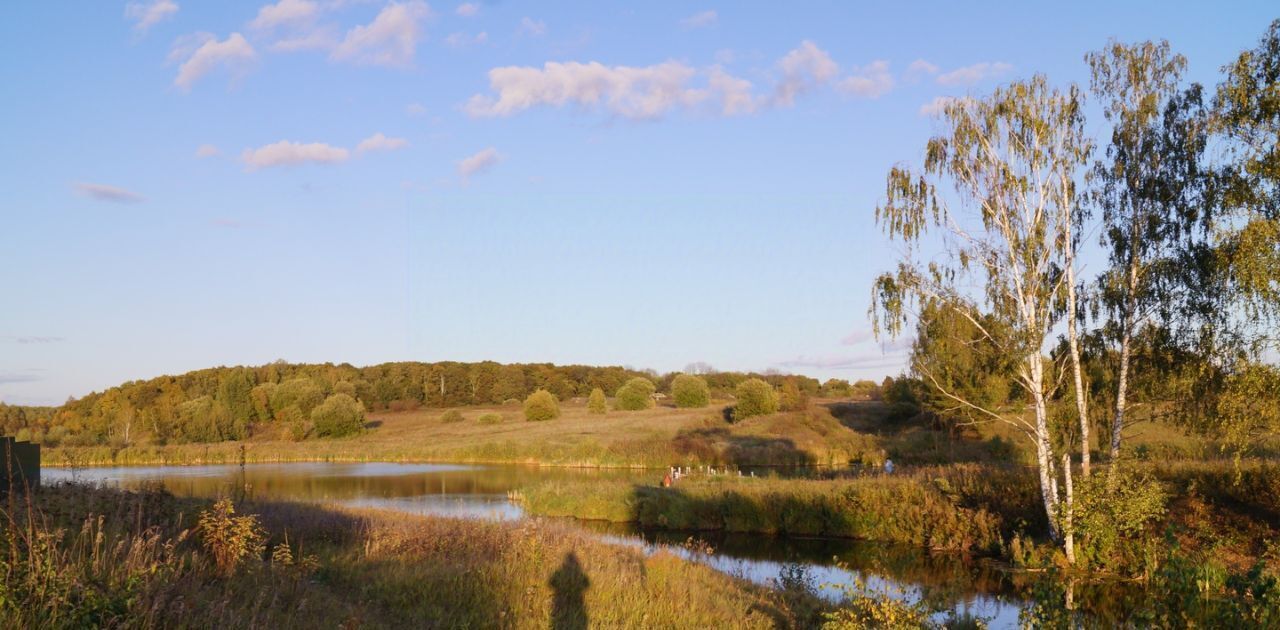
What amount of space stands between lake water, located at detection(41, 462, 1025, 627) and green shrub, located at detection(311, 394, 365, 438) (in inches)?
1012

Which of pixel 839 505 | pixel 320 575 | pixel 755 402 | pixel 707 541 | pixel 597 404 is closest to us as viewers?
pixel 320 575

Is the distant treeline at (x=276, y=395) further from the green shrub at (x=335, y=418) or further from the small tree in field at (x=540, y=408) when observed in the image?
the small tree in field at (x=540, y=408)

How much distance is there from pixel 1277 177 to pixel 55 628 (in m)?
20.8

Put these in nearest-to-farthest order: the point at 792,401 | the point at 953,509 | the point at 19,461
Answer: the point at 19,461, the point at 953,509, the point at 792,401

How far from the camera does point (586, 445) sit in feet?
190

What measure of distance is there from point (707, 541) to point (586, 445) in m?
31.3

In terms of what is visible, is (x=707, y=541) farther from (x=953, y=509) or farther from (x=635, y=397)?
(x=635, y=397)

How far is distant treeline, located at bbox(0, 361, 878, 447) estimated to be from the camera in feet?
266

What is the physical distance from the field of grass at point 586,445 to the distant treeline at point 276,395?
5.66 metres

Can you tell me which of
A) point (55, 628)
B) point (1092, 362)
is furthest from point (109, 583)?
point (1092, 362)

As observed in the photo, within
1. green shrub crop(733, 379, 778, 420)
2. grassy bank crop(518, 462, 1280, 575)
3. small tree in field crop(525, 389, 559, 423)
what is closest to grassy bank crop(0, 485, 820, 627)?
grassy bank crop(518, 462, 1280, 575)

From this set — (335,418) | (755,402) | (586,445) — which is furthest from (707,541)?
(335,418)

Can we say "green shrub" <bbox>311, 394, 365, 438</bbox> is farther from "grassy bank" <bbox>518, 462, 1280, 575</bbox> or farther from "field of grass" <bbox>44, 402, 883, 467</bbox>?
"grassy bank" <bbox>518, 462, 1280, 575</bbox>

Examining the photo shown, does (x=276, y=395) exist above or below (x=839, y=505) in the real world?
above
